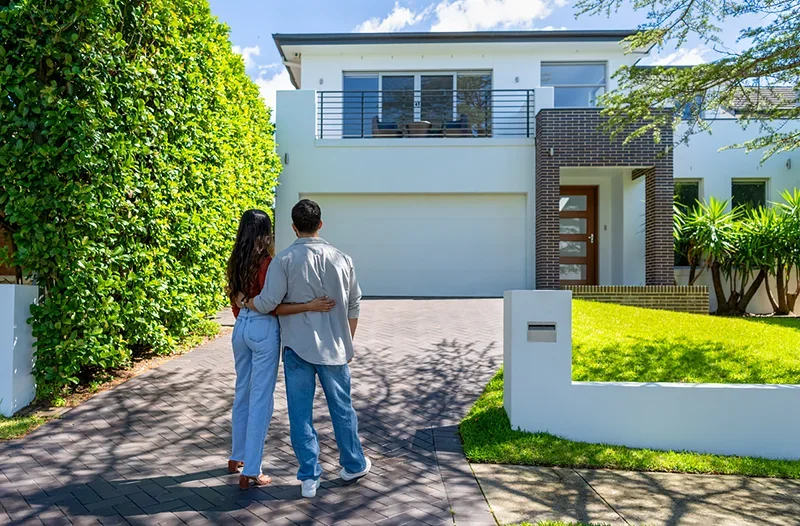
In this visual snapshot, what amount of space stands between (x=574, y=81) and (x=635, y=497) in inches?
549

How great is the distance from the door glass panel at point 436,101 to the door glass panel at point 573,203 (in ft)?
11.6

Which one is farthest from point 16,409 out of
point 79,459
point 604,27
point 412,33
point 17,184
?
point 604,27

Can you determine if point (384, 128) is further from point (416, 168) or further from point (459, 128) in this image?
point (459, 128)

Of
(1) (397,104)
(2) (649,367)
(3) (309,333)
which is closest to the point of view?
(3) (309,333)

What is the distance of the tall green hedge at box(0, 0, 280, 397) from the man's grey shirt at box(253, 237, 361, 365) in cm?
250

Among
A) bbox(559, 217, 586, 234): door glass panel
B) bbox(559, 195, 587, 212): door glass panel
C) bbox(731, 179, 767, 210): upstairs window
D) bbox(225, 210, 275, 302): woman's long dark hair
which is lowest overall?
bbox(225, 210, 275, 302): woman's long dark hair

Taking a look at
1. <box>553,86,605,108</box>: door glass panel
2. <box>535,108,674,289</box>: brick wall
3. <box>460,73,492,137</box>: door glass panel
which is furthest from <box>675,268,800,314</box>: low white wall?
<box>460,73,492,137</box>: door glass panel

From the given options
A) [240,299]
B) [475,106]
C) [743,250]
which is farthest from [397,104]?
[240,299]

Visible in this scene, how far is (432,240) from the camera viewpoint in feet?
44.4

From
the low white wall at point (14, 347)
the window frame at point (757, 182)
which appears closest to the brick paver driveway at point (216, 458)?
the low white wall at point (14, 347)

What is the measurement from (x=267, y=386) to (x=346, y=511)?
0.86 m

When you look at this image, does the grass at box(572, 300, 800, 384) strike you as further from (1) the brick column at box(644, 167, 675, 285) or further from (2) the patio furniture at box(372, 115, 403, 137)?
(2) the patio furniture at box(372, 115, 403, 137)

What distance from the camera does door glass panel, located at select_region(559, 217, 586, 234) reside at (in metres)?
14.7

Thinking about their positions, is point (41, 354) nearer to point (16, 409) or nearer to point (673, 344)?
point (16, 409)
